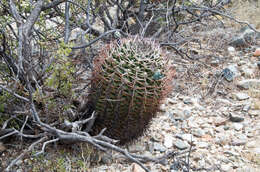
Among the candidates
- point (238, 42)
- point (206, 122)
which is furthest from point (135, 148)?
point (238, 42)

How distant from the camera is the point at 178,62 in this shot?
4.12 m

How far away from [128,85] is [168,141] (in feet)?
2.69

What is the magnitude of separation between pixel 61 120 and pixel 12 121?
0.36m

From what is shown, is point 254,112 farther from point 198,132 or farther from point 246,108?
point 198,132

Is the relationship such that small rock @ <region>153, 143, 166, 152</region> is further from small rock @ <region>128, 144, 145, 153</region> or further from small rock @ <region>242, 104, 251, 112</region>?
small rock @ <region>242, 104, 251, 112</region>

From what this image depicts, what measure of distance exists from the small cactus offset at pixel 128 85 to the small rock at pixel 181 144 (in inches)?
16.2

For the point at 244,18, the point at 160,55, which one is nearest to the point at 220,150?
the point at 160,55

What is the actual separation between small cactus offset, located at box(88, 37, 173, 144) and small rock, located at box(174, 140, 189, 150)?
41 centimetres

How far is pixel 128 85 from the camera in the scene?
2096 millimetres

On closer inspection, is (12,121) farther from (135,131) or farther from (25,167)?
(135,131)

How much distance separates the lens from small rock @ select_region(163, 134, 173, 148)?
2.60 meters

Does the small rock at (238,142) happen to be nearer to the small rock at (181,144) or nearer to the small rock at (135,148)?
the small rock at (181,144)

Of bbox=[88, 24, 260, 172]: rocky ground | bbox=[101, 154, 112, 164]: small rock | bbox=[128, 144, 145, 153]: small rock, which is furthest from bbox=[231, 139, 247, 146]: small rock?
bbox=[101, 154, 112, 164]: small rock

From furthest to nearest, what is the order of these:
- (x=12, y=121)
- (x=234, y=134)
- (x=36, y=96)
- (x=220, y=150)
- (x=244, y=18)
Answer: (x=244, y=18) < (x=234, y=134) < (x=220, y=150) < (x=12, y=121) < (x=36, y=96)
